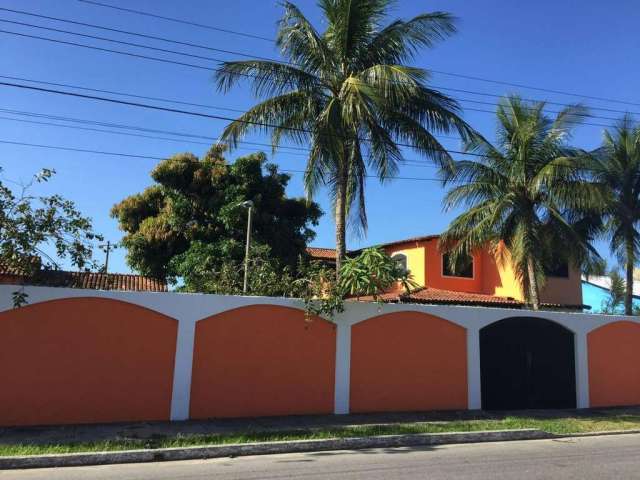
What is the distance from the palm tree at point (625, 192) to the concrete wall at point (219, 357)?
33.1 feet

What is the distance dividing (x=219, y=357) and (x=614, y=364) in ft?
34.9

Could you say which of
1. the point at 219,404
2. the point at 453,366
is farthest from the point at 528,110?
the point at 219,404

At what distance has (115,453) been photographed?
25.3 ft

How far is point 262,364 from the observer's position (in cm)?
1113

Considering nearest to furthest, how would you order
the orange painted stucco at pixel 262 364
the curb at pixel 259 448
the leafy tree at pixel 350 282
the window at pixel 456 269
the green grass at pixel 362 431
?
the curb at pixel 259 448 → the green grass at pixel 362 431 → the orange painted stucco at pixel 262 364 → the leafy tree at pixel 350 282 → the window at pixel 456 269

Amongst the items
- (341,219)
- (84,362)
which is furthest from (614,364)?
(84,362)

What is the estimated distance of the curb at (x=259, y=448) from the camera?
24.4ft

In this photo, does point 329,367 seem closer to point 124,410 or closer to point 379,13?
point 124,410

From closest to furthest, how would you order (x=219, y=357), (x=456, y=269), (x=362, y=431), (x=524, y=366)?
1. (x=362, y=431)
2. (x=219, y=357)
3. (x=524, y=366)
4. (x=456, y=269)

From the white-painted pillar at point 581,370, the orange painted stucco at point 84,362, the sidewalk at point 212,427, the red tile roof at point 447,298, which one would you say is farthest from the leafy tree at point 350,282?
the red tile roof at point 447,298

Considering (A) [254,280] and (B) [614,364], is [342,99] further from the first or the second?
(B) [614,364]

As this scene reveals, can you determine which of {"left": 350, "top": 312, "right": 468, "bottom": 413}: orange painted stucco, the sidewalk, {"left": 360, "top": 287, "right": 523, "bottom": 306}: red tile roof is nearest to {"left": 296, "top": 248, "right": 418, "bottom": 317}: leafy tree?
{"left": 350, "top": 312, "right": 468, "bottom": 413}: orange painted stucco

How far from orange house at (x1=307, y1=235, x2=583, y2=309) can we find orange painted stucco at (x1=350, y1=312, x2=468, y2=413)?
1103 cm

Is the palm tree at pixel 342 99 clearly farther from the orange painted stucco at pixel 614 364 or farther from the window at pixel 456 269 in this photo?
the window at pixel 456 269
